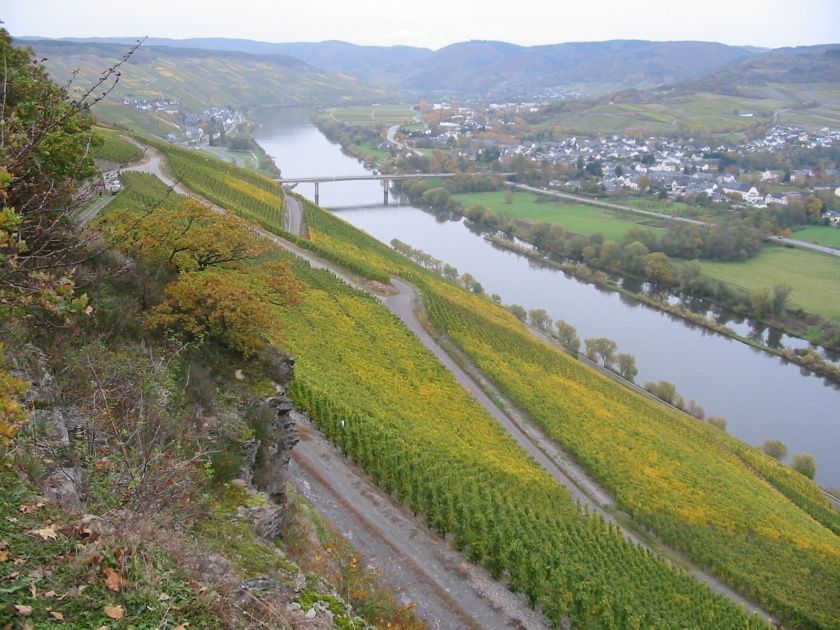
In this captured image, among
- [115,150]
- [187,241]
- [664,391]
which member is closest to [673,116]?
[664,391]

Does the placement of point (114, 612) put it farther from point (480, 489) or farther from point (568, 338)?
point (568, 338)

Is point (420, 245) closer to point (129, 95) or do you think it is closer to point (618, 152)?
point (618, 152)

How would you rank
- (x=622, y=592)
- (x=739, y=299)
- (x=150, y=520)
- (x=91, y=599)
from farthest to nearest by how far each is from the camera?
(x=739, y=299), (x=622, y=592), (x=150, y=520), (x=91, y=599)

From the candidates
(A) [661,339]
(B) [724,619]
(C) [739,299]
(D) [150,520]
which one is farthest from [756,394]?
(D) [150,520]

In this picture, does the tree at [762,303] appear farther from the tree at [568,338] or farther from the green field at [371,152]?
the green field at [371,152]

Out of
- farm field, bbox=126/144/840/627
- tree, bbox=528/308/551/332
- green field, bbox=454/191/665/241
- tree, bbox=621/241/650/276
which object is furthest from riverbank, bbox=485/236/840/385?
farm field, bbox=126/144/840/627

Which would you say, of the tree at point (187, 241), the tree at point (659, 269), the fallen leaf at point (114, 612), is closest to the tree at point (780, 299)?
the tree at point (659, 269)

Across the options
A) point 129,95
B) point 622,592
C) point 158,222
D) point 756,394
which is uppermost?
point 129,95
